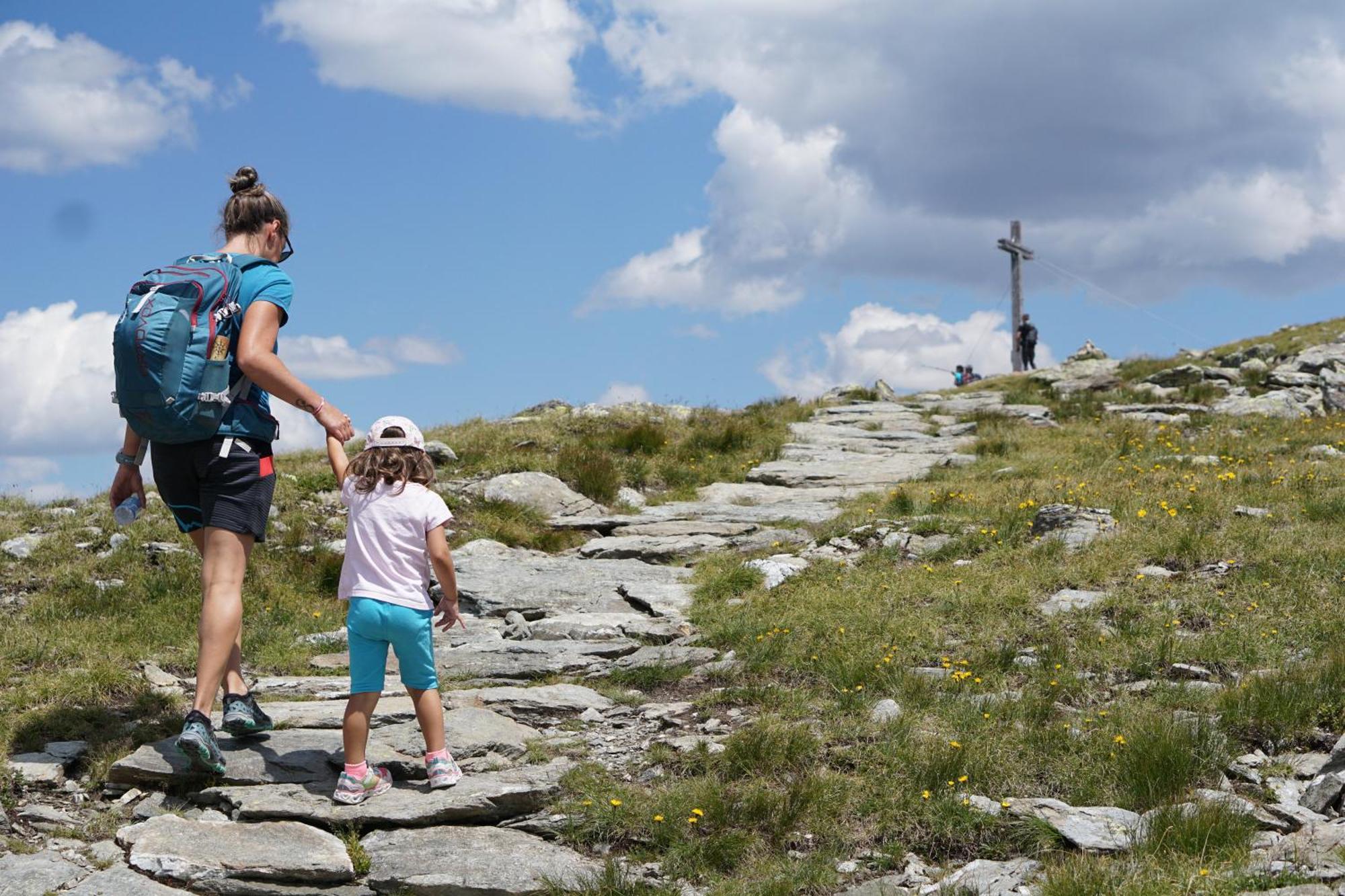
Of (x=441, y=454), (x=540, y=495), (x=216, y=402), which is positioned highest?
(x=216, y=402)

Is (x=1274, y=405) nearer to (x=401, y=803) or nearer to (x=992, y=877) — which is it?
(x=992, y=877)

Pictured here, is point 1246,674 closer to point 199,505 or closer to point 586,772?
point 586,772

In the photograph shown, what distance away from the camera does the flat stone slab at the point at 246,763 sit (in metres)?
5.78

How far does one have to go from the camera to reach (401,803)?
5.48 metres

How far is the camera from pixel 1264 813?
5.24 meters

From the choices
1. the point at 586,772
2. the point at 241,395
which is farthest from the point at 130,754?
the point at 586,772

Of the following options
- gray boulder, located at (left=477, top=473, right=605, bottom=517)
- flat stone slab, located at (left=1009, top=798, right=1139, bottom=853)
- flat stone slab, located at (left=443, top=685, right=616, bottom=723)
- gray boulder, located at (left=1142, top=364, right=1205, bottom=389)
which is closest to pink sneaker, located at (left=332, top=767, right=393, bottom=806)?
flat stone slab, located at (left=443, top=685, right=616, bottom=723)

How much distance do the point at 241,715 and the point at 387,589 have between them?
3.82 ft

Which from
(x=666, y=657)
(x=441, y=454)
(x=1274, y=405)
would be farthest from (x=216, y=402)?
(x=1274, y=405)

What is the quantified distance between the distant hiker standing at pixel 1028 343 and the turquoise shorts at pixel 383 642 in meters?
32.0

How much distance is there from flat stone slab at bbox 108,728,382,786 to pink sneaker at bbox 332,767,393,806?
1.17ft

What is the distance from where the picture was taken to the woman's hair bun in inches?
239

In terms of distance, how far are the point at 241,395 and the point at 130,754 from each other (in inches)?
76.3

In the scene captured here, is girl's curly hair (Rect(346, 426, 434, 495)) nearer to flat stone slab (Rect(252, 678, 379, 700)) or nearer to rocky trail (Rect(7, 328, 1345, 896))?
rocky trail (Rect(7, 328, 1345, 896))
